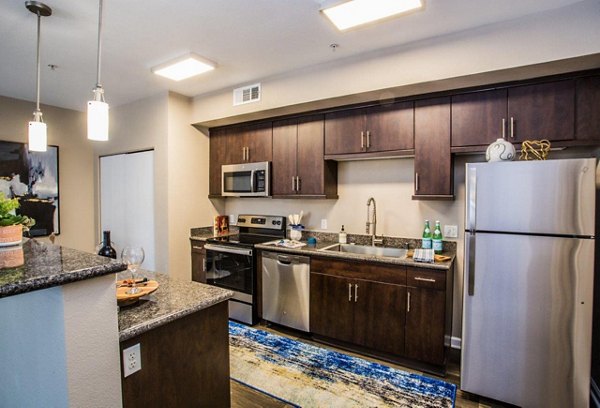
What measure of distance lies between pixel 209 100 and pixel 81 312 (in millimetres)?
3117

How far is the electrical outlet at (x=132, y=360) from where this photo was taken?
3.84ft

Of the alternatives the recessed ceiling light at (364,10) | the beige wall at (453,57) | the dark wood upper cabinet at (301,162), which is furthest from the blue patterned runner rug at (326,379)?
the recessed ceiling light at (364,10)

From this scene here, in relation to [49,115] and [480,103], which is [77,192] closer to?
[49,115]

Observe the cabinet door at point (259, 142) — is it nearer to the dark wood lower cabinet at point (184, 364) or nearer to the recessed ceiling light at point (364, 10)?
the recessed ceiling light at point (364, 10)

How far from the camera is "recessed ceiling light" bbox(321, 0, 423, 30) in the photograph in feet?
6.16

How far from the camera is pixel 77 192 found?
14.8ft

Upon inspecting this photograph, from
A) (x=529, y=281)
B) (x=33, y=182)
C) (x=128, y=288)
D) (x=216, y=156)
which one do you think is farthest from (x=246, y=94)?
(x=33, y=182)

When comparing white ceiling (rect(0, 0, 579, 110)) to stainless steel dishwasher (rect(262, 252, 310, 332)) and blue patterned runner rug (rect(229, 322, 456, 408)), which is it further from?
blue patterned runner rug (rect(229, 322, 456, 408))

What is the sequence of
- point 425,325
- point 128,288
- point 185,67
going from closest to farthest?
point 128,288 → point 425,325 → point 185,67

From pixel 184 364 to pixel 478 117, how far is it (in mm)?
2601

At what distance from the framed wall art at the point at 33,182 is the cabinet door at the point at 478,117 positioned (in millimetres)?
4902

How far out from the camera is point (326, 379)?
2426mm

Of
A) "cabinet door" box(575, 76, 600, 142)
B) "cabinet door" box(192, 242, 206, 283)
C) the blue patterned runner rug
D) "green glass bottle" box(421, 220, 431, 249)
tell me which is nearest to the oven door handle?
"cabinet door" box(192, 242, 206, 283)

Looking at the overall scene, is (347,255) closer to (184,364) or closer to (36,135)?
(184,364)
